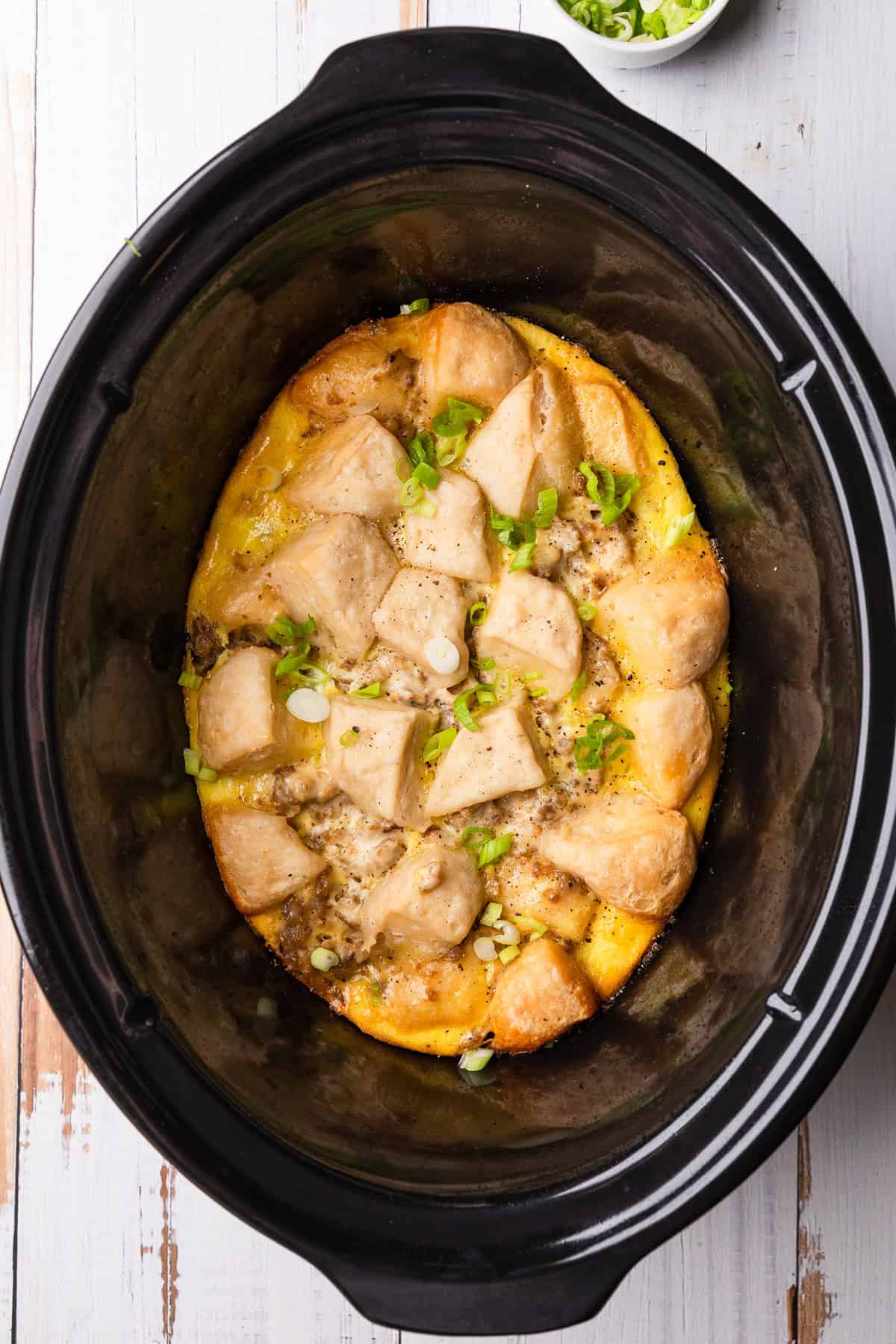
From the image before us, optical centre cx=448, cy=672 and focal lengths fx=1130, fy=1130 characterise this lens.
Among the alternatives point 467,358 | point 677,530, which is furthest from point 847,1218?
point 467,358

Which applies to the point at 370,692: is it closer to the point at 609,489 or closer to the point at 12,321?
the point at 609,489

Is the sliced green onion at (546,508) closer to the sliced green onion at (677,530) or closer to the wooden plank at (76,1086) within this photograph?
the sliced green onion at (677,530)

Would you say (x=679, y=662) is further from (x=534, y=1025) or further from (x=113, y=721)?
(x=113, y=721)

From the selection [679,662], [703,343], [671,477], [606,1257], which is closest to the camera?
[606,1257]

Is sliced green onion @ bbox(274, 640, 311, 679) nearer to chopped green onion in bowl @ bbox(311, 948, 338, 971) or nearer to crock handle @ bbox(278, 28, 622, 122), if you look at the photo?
chopped green onion in bowl @ bbox(311, 948, 338, 971)

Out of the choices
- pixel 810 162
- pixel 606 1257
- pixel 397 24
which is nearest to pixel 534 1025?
pixel 606 1257

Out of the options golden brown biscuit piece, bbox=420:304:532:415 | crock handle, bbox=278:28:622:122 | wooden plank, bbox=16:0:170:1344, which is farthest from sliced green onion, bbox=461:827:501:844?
crock handle, bbox=278:28:622:122
